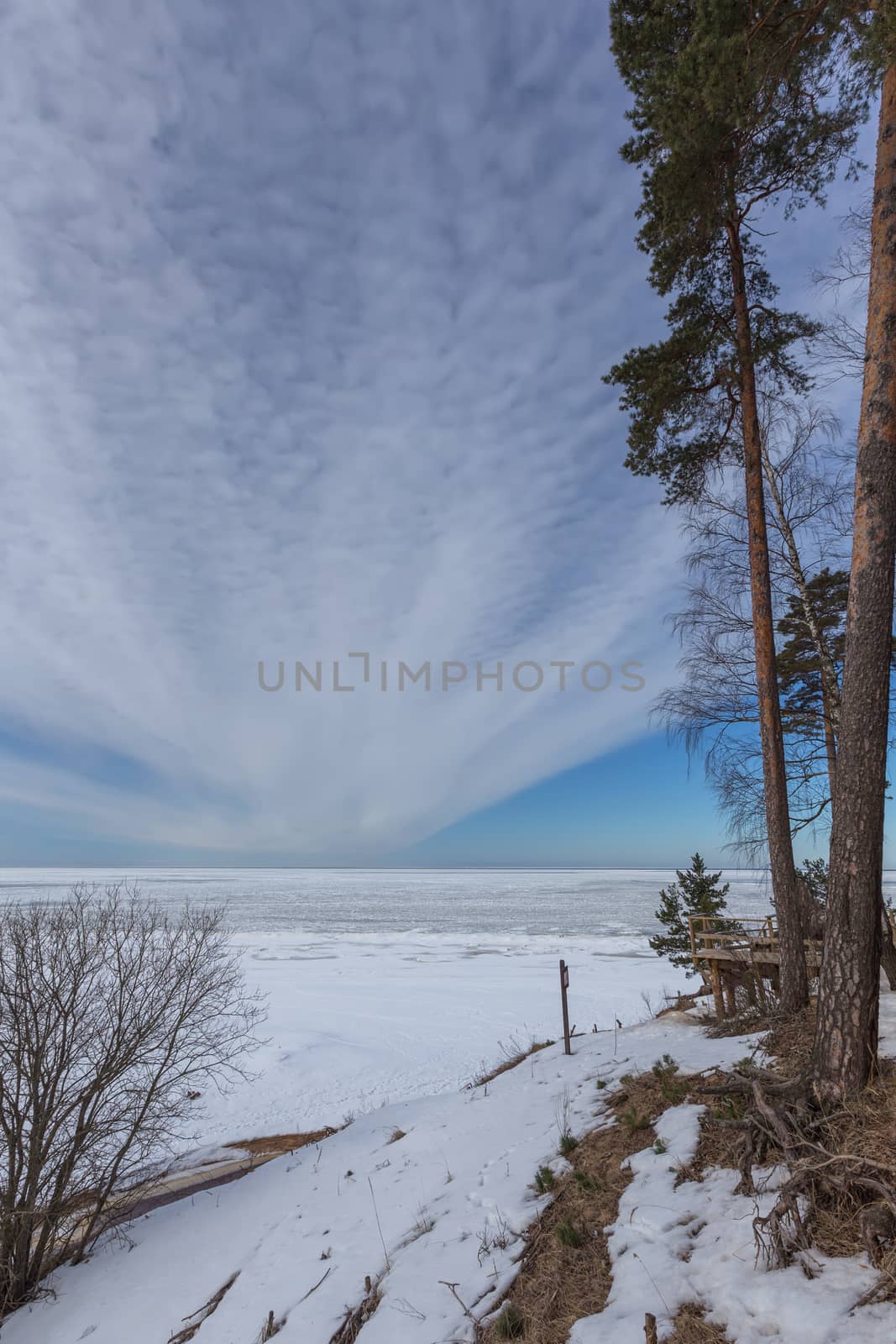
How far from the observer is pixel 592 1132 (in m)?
6.49

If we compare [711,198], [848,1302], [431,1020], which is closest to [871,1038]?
[848,1302]

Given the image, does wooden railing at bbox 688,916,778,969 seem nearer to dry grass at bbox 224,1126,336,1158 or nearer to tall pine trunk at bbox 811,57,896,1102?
tall pine trunk at bbox 811,57,896,1102

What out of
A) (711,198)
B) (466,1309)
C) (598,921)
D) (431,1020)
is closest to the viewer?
(466,1309)

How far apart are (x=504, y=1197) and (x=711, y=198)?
11.5 m

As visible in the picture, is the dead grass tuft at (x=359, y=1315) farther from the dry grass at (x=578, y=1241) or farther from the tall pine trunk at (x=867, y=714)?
the tall pine trunk at (x=867, y=714)

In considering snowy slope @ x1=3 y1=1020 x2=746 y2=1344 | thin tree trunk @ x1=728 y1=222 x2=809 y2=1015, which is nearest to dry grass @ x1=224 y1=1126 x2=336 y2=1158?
snowy slope @ x1=3 y1=1020 x2=746 y2=1344

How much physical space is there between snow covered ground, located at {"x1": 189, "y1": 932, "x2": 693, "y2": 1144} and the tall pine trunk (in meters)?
13.4

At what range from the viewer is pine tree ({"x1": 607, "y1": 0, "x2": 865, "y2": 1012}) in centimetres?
639

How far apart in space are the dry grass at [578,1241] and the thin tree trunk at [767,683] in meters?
3.20

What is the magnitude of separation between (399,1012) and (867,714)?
22.3 meters

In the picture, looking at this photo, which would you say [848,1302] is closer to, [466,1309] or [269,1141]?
[466,1309]

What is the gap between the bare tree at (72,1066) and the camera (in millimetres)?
9906

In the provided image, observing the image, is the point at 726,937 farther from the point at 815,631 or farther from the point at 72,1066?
the point at 72,1066

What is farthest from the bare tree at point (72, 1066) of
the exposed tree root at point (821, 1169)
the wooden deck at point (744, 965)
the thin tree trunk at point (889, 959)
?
the thin tree trunk at point (889, 959)
